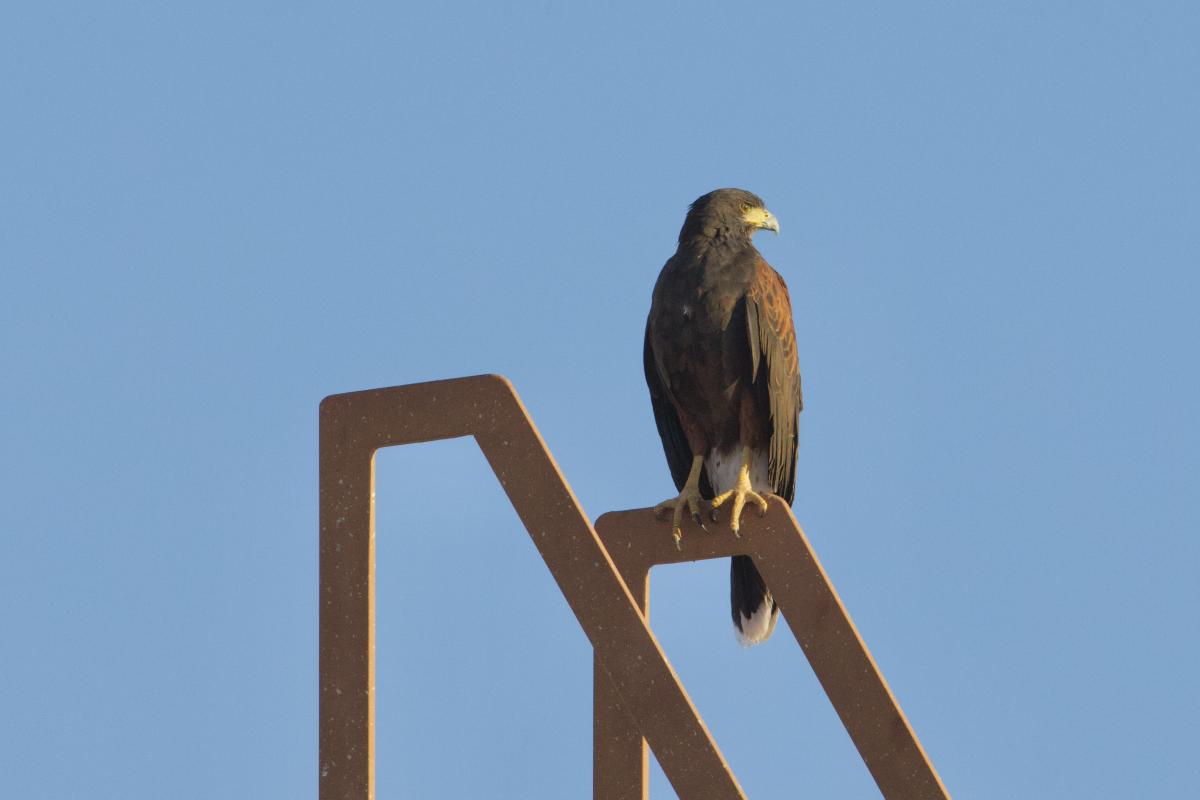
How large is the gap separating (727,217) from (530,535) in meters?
4.05

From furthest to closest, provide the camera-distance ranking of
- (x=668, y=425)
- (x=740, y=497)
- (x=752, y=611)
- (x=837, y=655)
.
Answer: (x=668, y=425), (x=752, y=611), (x=740, y=497), (x=837, y=655)

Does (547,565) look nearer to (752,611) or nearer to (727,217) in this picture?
(752,611)

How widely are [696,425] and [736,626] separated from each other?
0.84 m

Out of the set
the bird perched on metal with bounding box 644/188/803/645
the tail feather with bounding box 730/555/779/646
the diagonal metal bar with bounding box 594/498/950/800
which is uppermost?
the bird perched on metal with bounding box 644/188/803/645

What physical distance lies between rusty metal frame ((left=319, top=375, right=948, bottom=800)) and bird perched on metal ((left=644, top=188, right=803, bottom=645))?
324cm

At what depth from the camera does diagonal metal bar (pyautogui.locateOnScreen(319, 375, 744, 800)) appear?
3.76 m

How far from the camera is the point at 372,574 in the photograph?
3.81 meters

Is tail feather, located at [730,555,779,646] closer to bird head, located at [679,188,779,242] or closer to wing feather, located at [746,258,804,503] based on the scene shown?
wing feather, located at [746,258,804,503]

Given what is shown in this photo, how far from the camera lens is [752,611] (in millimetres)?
7121

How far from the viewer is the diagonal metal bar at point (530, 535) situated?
3756 millimetres

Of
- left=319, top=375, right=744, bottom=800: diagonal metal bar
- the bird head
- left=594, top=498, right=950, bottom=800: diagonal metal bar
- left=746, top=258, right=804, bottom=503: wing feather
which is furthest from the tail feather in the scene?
left=319, top=375, right=744, bottom=800: diagonal metal bar

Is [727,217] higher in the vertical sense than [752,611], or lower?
higher

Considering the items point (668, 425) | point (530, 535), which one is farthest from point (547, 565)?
point (668, 425)

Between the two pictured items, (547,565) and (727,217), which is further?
(727,217)
